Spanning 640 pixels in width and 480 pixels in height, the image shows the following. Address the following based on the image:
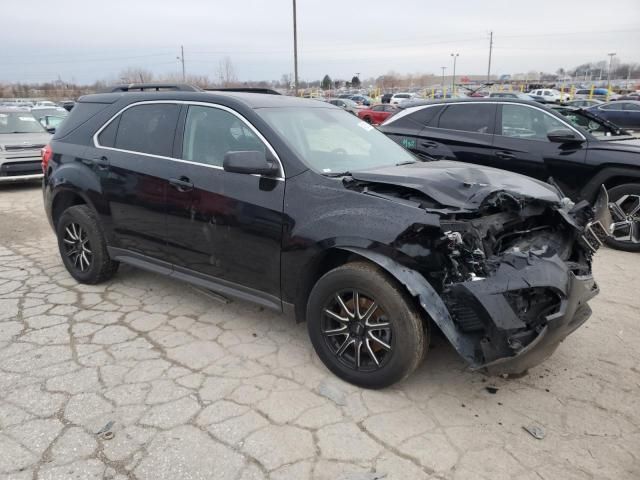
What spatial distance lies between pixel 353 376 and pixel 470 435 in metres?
0.76

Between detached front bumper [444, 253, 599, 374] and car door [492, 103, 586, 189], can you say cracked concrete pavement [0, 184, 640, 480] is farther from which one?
car door [492, 103, 586, 189]

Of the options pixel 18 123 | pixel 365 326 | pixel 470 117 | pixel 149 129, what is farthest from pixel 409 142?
pixel 18 123

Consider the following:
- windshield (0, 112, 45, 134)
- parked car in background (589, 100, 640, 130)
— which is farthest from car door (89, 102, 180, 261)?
parked car in background (589, 100, 640, 130)

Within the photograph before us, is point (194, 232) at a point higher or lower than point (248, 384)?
higher

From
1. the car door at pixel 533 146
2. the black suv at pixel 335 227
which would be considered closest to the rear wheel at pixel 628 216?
the car door at pixel 533 146

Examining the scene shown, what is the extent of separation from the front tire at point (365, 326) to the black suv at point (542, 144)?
3.69 metres

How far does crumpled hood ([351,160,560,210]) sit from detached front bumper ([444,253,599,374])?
0.47 meters

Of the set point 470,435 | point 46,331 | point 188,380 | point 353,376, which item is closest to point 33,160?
point 46,331

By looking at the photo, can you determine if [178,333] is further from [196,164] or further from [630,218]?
[630,218]

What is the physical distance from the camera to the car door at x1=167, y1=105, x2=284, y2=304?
3.38m

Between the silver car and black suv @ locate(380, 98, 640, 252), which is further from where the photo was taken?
the silver car

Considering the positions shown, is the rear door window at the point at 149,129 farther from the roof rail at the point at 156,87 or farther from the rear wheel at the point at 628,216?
the rear wheel at the point at 628,216

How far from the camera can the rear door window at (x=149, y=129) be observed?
157 inches

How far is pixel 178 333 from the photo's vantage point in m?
3.86
